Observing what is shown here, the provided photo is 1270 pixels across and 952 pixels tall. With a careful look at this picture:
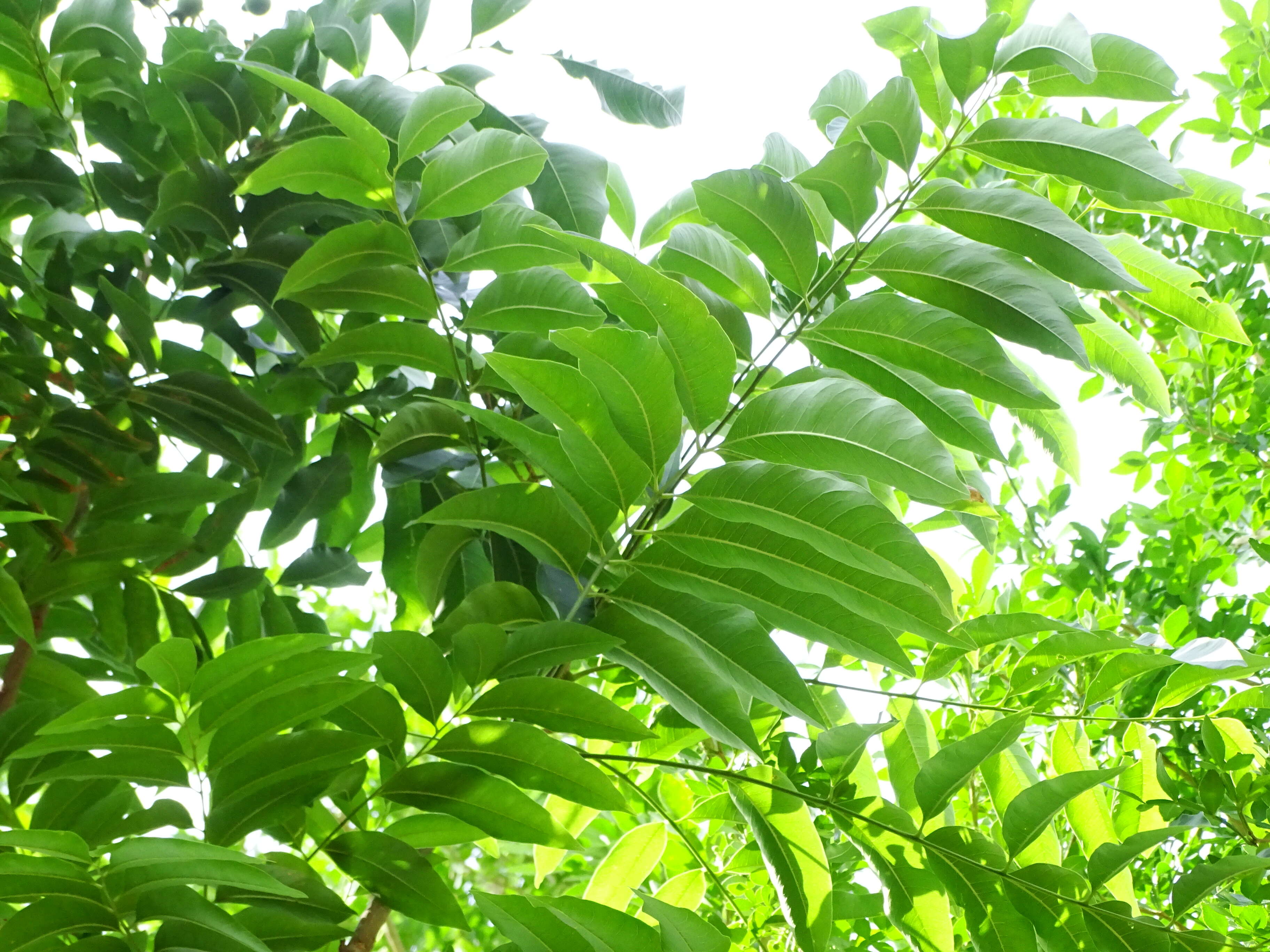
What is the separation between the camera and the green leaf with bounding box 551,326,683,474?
19.7 inches

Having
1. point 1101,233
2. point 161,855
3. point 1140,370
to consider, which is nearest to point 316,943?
point 161,855

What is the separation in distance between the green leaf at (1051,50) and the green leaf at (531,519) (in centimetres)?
43

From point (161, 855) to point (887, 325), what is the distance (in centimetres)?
50

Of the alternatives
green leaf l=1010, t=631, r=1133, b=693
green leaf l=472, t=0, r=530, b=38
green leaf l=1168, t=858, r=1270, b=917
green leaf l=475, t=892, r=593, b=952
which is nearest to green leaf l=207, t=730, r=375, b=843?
green leaf l=475, t=892, r=593, b=952

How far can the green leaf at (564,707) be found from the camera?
577 millimetres

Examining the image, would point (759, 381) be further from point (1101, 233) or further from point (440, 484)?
point (1101, 233)

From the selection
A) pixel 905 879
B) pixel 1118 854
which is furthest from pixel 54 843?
pixel 1118 854

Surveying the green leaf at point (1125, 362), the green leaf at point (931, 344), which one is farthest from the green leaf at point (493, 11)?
the green leaf at point (1125, 362)

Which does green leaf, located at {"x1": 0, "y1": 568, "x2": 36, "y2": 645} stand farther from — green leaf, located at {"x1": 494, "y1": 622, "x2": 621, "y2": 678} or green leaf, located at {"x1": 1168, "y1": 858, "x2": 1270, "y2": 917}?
green leaf, located at {"x1": 1168, "y1": 858, "x2": 1270, "y2": 917}

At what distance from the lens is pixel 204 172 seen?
748 mm

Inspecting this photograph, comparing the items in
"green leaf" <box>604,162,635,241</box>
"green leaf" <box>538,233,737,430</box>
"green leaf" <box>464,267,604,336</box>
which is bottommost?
"green leaf" <box>538,233,737,430</box>

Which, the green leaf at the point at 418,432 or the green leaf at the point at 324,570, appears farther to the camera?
the green leaf at the point at 324,570

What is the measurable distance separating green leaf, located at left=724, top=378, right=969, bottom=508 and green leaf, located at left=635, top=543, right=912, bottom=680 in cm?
8

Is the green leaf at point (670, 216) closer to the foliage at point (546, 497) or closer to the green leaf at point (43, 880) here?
the foliage at point (546, 497)
